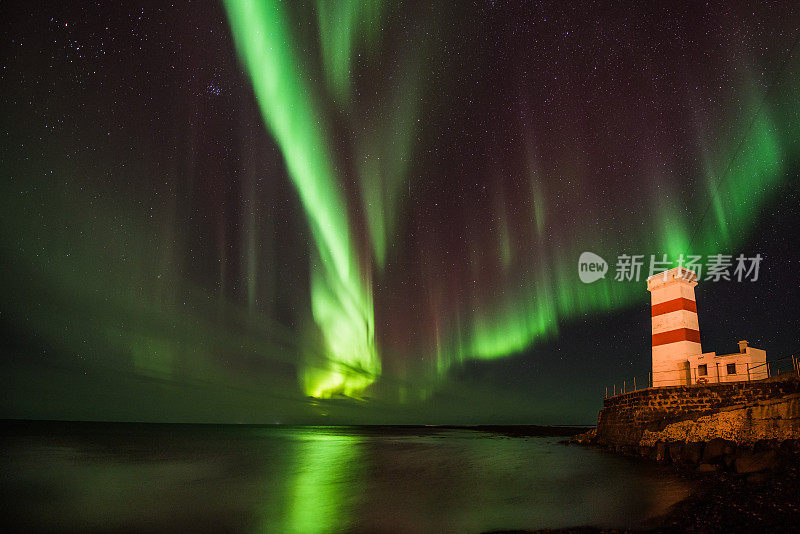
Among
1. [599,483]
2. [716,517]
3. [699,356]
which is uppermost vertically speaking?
[699,356]

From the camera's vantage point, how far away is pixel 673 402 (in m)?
21.5

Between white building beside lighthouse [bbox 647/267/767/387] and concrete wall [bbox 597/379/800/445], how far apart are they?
5.54ft

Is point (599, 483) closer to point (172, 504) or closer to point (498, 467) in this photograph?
point (498, 467)

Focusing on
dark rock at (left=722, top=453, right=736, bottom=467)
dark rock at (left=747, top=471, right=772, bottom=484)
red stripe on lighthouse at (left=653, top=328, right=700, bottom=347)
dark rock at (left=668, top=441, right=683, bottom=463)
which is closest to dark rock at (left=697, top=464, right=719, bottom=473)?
dark rock at (left=722, top=453, right=736, bottom=467)

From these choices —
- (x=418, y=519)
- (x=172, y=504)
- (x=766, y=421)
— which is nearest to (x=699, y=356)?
(x=766, y=421)

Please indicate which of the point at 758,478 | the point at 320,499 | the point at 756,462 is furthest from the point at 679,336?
the point at 320,499

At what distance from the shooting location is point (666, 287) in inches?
972

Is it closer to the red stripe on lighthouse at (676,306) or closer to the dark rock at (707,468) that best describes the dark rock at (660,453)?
the dark rock at (707,468)

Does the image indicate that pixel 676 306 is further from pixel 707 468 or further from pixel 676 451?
pixel 707 468

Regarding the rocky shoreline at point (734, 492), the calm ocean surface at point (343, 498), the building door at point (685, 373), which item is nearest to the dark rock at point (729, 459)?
the rocky shoreline at point (734, 492)

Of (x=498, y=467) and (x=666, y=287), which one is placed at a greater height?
(x=666, y=287)

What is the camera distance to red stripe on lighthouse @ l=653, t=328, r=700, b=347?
23.6 metres

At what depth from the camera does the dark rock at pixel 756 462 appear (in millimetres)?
13625

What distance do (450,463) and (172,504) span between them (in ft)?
57.1
